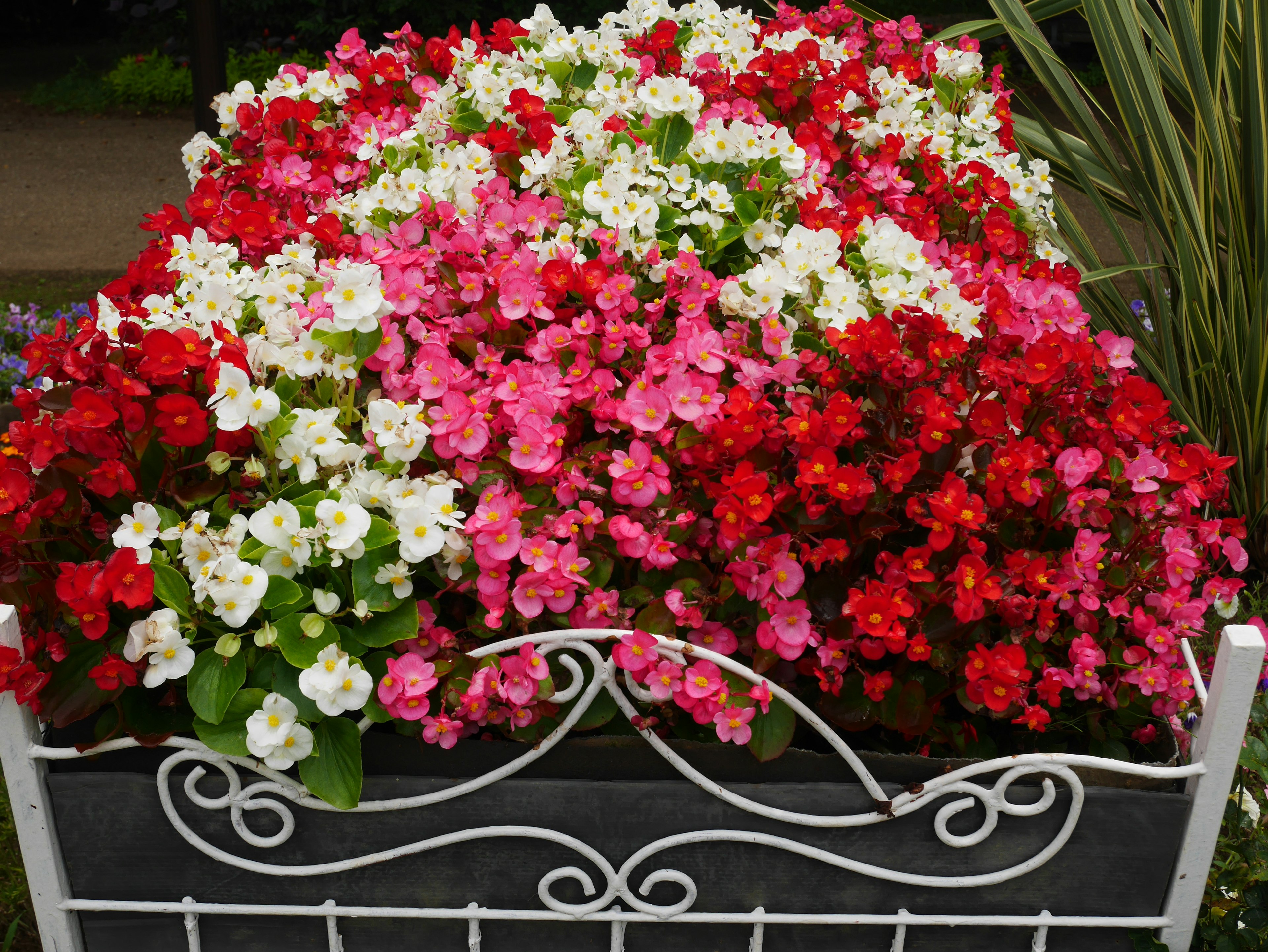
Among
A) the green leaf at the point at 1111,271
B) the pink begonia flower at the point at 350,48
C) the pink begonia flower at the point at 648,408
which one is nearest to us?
the pink begonia flower at the point at 648,408

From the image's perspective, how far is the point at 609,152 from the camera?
198cm

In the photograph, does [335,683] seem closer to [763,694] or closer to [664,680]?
[664,680]

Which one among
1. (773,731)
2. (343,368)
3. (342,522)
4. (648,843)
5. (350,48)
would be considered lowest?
(648,843)

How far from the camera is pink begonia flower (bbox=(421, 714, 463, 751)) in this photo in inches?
50.6

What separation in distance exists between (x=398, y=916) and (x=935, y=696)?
0.74 meters

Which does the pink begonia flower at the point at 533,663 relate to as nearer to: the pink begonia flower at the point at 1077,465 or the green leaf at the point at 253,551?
the green leaf at the point at 253,551

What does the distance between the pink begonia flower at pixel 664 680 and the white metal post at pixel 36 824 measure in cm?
71

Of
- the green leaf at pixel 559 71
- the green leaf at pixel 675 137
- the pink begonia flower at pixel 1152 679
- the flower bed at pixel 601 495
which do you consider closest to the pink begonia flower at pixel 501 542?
the flower bed at pixel 601 495

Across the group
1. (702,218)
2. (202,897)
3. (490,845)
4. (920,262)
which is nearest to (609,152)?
(702,218)

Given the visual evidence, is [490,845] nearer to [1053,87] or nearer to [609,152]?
[609,152]

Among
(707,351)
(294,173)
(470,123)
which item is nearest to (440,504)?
(707,351)

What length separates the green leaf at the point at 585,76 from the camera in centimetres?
240

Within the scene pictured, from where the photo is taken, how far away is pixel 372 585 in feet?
4.22

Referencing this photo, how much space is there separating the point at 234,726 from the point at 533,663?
35 centimetres
